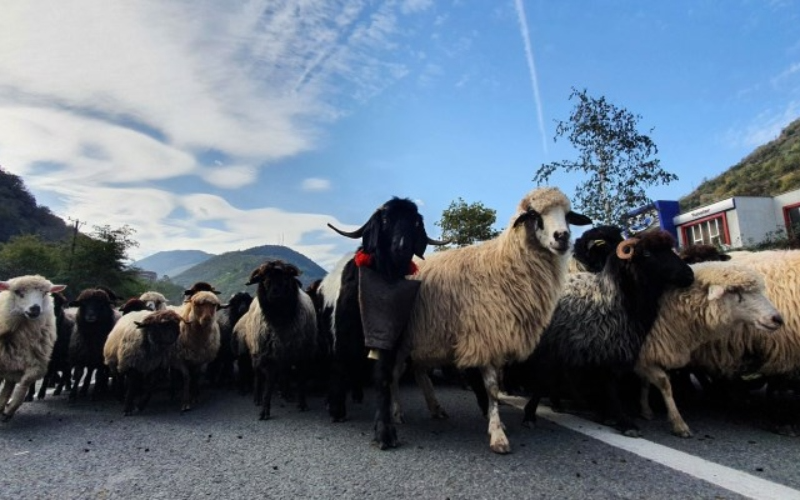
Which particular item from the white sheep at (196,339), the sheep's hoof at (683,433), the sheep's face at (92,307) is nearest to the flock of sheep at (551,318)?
the sheep's hoof at (683,433)

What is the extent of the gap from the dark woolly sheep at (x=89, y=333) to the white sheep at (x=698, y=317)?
882 centimetres

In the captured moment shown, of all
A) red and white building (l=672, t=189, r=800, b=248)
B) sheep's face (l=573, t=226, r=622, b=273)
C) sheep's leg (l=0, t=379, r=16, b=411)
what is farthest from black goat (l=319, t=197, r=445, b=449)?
red and white building (l=672, t=189, r=800, b=248)

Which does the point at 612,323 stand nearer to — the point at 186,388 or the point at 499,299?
the point at 499,299

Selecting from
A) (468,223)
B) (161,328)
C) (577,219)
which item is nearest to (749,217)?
(468,223)

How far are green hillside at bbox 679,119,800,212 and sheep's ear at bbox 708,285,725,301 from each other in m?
39.3

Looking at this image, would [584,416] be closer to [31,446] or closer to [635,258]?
[635,258]

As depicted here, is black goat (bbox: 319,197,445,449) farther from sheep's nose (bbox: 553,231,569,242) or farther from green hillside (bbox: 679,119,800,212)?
green hillside (bbox: 679,119,800,212)

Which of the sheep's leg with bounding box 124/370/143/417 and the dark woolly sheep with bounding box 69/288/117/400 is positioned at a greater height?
the dark woolly sheep with bounding box 69/288/117/400

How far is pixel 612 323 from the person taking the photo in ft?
17.0

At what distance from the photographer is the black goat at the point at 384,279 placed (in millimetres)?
4852

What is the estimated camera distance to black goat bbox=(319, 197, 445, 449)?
4.85m

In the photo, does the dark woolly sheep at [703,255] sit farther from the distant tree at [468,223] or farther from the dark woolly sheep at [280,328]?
the distant tree at [468,223]

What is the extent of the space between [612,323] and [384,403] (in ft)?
9.24

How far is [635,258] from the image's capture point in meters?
5.29
